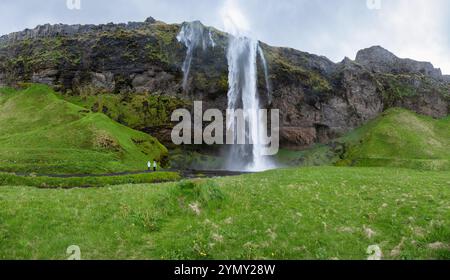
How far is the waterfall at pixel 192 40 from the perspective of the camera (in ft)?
365

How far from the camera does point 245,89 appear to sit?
110250mm

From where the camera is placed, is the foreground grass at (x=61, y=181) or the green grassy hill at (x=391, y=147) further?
the green grassy hill at (x=391, y=147)

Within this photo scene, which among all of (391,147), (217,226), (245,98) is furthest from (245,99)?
(217,226)

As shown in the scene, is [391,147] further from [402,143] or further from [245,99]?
[245,99]

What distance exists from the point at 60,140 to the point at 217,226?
6919 centimetres

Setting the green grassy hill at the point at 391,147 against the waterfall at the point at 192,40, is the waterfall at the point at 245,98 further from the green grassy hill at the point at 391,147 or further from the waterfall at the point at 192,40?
the green grassy hill at the point at 391,147

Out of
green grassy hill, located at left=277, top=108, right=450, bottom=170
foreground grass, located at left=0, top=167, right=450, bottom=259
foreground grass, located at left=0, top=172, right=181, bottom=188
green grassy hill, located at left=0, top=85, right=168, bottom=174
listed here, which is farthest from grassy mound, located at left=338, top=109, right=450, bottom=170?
foreground grass, located at left=0, top=172, right=181, bottom=188

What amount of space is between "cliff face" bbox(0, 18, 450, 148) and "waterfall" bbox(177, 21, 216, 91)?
4.32 feet

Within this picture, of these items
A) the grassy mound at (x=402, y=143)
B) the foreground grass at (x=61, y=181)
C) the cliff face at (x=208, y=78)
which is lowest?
the foreground grass at (x=61, y=181)

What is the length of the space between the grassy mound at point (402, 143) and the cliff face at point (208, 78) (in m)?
8.80

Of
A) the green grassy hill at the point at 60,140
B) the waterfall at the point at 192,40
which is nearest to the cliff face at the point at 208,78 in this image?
the waterfall at the point at 192,40

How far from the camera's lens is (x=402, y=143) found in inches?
3632
